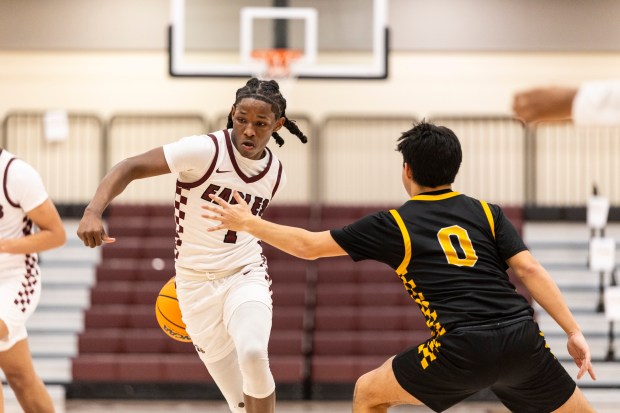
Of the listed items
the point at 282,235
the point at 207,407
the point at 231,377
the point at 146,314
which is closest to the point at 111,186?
the point at 282,235

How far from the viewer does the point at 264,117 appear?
4.67 m

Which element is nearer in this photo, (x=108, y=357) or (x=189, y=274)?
(x=189, y=274)

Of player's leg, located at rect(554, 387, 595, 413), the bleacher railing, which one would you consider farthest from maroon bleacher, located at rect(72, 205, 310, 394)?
player's leg, located at rect(554, 387, 595, 413)

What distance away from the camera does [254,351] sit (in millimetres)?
4426

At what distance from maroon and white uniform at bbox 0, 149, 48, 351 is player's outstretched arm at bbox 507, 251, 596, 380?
250cm

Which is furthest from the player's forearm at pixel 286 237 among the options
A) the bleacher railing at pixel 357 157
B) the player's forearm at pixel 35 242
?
the bleacher railing at pixel 357 157

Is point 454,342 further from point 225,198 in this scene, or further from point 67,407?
point 67,407

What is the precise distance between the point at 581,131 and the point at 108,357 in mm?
7620

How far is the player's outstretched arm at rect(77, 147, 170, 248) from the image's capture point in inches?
161

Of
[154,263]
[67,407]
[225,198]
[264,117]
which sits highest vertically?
[264,117]

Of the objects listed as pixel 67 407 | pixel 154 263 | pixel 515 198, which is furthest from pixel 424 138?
pixel 515 198

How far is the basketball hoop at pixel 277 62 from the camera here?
11.1 m

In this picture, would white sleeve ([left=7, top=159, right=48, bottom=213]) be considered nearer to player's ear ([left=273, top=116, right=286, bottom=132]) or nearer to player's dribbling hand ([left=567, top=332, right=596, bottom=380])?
player's ear ([left=273, top=116, right=286, bottom=132])

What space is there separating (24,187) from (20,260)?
0.42 meters
